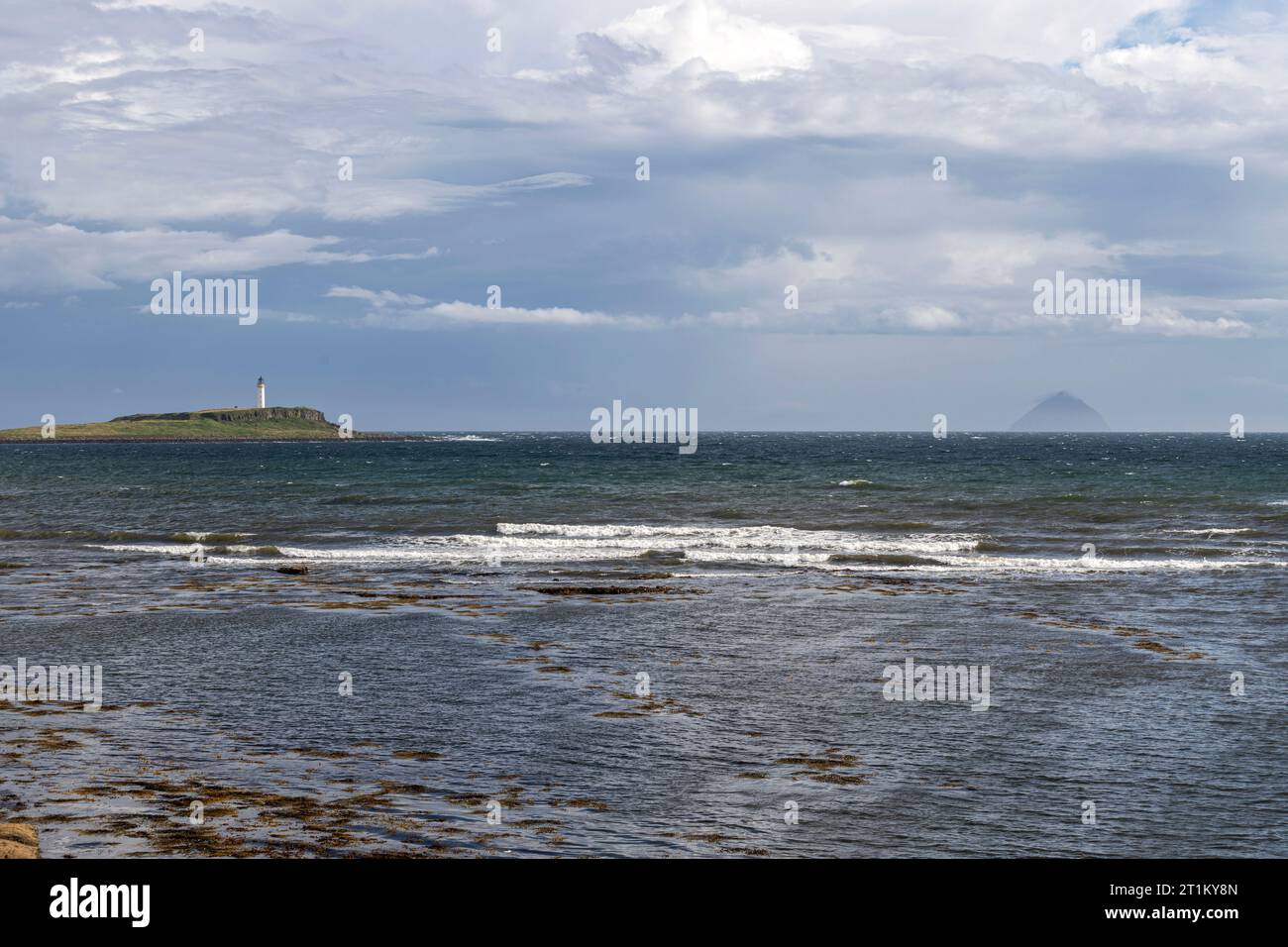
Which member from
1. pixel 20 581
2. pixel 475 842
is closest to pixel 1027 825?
pixel 475 842

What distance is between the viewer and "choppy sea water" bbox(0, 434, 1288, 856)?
487 inches

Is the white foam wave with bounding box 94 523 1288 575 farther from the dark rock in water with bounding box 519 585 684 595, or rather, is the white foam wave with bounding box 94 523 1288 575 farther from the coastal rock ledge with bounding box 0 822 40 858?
the coastal rock ledge with bounding box 0 822 40 858

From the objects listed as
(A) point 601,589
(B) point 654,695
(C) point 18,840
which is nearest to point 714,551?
(A) point 601,589

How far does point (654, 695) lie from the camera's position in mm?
19250

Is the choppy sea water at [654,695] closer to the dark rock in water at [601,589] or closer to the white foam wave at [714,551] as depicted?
the dark rock in water at [601,589]

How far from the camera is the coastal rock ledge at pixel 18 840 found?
10.5m

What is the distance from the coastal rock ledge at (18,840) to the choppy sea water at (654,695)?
0.20m

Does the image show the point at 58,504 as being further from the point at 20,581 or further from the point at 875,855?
the point at 875,855

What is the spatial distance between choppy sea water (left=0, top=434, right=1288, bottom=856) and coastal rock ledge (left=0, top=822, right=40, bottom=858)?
0.20m

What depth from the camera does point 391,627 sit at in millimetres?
27062

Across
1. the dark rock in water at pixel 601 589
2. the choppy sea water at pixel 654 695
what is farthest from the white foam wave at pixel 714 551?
the dark rock in water at pixel 601 589

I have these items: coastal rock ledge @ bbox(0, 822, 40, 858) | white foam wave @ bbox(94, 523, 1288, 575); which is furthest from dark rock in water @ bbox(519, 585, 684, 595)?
coastal rock ledge @ bbox(0, 822, 40, 858)

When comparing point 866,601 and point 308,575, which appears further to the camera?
point 308,575
